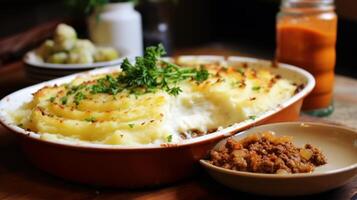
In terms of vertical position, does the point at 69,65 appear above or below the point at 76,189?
above

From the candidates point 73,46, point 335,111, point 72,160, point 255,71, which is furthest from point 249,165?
point 73,46

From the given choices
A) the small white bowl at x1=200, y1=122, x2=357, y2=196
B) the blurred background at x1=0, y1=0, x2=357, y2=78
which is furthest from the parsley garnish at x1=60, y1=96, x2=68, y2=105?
the blurred background at x1=0, y1=0, x2=357, y2=78

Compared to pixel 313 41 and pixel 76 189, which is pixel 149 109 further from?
pixel 313 41

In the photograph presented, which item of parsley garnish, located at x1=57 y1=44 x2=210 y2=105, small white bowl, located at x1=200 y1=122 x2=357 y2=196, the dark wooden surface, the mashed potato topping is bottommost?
the dark wooden surface

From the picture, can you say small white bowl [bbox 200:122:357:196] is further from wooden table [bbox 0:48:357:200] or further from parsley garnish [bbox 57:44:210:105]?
parsley garnish [bbox 57:44:210:105]

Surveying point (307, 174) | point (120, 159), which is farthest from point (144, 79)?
point (307, 174)

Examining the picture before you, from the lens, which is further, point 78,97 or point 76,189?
point 78,97
